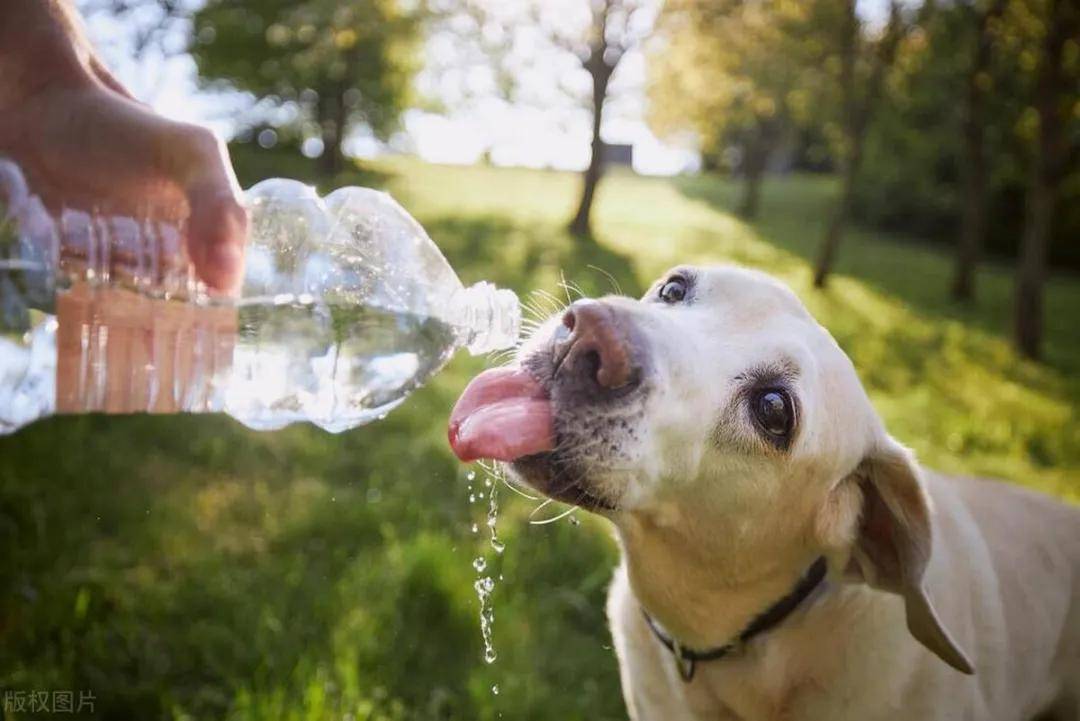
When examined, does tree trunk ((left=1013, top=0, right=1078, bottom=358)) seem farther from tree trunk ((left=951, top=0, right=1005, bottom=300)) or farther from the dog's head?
the dog's head

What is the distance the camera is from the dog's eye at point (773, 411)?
7.47 feet

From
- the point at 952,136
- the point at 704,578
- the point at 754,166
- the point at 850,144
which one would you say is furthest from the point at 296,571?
the point at 754,166

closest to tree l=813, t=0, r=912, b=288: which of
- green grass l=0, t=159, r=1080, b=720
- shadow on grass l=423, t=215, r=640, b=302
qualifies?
shadow on grass l=423, t=215, r=640, b=302

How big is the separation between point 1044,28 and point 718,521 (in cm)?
1294

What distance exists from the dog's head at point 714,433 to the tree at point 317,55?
13324 millimetres

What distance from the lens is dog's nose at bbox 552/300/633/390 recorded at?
193 centimetres

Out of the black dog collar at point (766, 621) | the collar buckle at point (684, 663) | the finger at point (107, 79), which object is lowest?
the collar buckle at point (684, 663)

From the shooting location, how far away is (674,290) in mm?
2652

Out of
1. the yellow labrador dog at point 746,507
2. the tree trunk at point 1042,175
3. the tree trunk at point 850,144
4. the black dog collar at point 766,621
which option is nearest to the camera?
the yellow labrador dog at point 746,507

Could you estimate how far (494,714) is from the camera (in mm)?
3088

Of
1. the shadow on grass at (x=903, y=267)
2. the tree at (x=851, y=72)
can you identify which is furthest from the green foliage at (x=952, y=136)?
the tree at (x=851, y=72)

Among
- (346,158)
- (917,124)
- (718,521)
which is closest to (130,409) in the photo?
(718,521)

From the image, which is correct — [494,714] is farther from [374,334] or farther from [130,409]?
[130,409]

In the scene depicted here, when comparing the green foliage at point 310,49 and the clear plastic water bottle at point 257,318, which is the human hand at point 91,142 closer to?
the clear plastic water bottle at point 257,318
